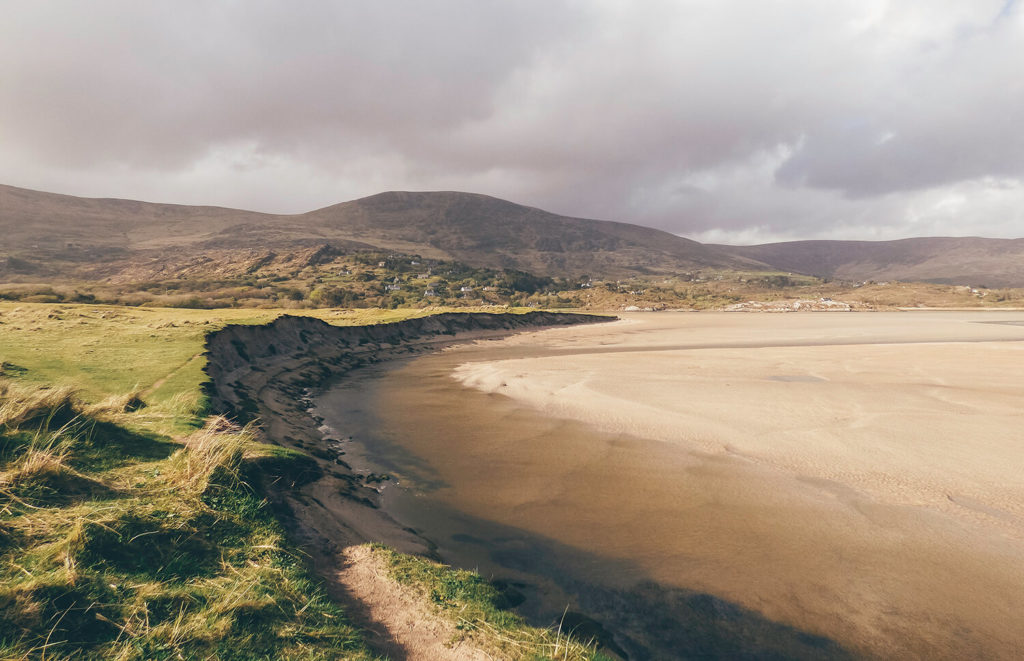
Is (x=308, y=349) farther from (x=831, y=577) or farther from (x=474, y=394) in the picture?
(x=831, y=577)

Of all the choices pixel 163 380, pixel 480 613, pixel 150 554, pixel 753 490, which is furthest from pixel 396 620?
pixel 163 380

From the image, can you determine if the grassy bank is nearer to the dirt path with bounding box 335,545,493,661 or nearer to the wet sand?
the dirt path with bounding box 335,545,493,661

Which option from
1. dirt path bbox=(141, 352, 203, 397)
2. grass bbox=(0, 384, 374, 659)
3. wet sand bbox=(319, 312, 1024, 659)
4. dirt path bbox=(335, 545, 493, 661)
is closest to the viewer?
grass bbox=(0, 384, 374, 659)

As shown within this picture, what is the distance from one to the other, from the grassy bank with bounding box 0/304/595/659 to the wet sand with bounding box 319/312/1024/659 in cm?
382

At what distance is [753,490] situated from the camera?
13.3 m

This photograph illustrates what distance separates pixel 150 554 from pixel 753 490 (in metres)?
13.9

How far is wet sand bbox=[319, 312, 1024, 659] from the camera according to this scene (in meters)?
8.80

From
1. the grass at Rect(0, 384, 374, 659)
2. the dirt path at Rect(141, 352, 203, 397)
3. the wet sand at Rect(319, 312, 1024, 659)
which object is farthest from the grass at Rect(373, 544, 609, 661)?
the dirt path at Rect(141, 352, 203, 397)

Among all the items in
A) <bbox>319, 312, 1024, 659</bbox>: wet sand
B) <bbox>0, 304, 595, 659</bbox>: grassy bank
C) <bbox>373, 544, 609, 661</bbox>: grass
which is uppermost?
<bbox>0, 304, 595, 659</bbox>: grassy bank

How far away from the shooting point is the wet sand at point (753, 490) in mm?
8797

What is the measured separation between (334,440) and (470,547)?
390 inches

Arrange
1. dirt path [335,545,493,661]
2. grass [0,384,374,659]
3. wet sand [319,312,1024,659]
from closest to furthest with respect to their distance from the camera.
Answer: grass [0,384,374,659] < dirt path [335,545,493,661] < wet sand [319,312,1024,659]

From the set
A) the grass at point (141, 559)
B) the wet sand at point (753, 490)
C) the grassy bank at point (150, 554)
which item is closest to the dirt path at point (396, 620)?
the grassy bank at point (150, 554)

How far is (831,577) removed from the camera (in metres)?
9.37
